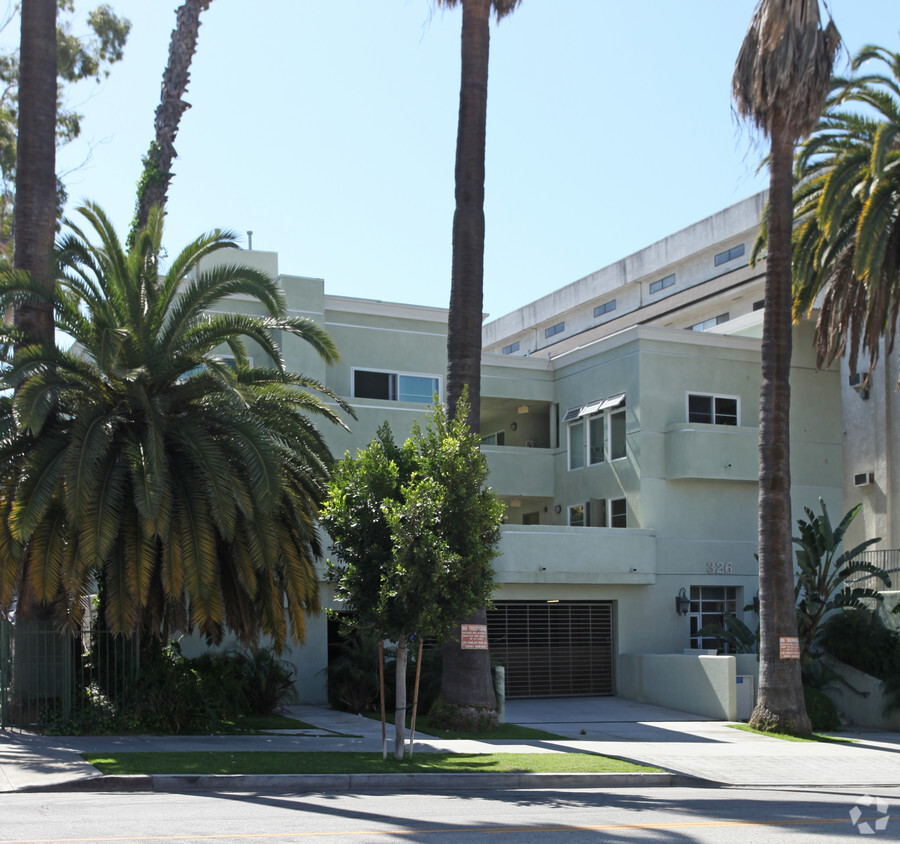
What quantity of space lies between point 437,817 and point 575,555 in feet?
53.8

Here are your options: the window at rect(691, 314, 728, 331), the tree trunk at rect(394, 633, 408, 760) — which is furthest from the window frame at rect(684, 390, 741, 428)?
the tree trunk at rect(394, 633, 408, 760)

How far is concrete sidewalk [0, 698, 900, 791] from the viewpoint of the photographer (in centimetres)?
1331

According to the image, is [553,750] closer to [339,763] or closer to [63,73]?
[339,763]

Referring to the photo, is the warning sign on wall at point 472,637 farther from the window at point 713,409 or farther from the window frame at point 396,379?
the window at point 713,409

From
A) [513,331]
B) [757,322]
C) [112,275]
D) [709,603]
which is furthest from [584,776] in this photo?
[513,331]

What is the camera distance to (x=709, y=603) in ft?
93.6

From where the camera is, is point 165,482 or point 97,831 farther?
point 165,482

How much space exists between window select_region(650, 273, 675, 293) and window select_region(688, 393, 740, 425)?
10941 millimetres

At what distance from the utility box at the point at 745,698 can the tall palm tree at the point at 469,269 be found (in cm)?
703

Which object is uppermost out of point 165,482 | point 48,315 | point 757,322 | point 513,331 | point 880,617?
point 513,331

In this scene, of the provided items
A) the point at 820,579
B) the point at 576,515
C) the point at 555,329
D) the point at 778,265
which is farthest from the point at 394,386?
the point at 555,329

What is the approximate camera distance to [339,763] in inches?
578

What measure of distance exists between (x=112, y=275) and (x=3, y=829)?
1039cm

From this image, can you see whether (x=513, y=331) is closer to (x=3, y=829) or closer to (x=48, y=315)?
(x=48, y=315)
